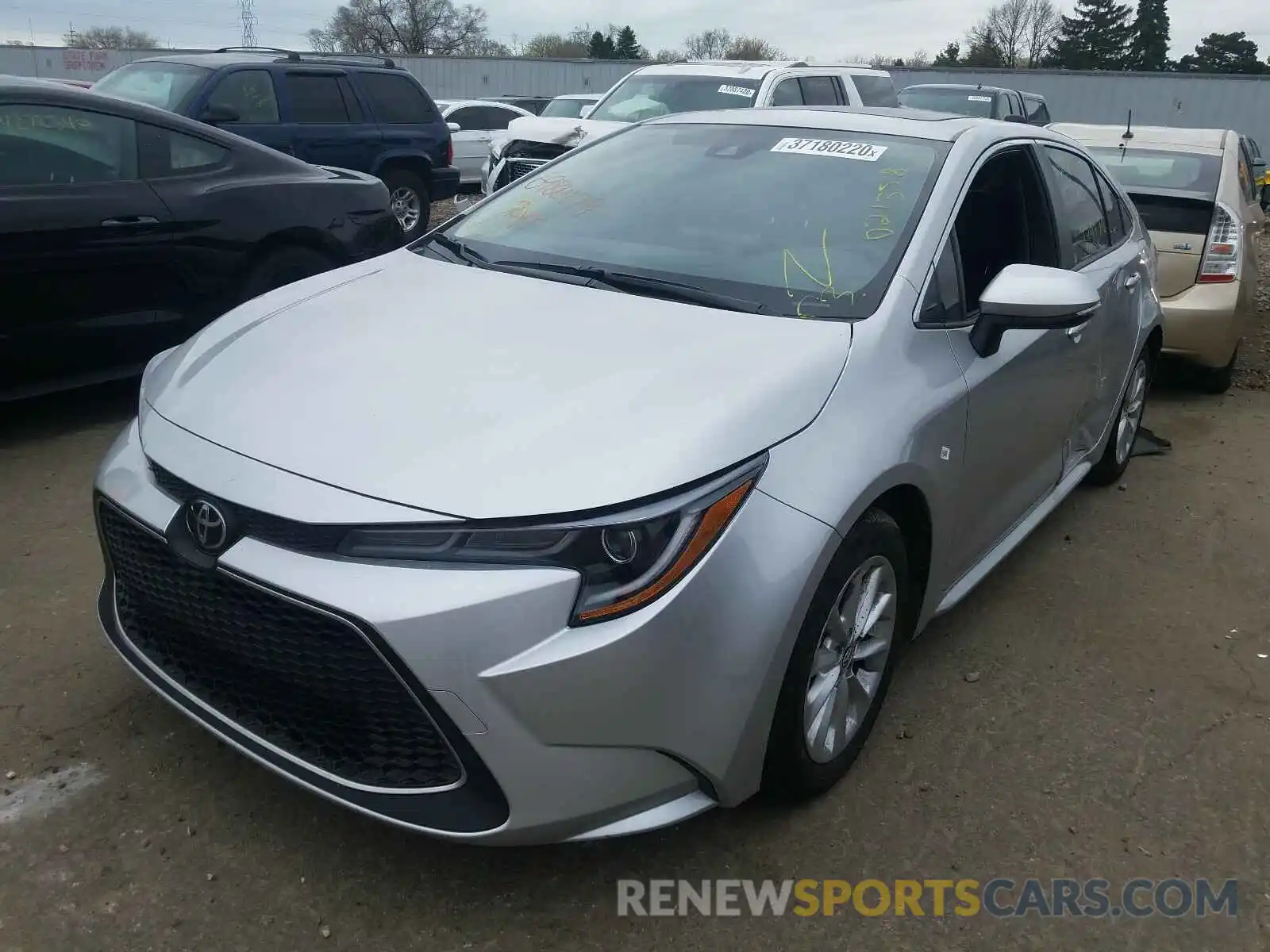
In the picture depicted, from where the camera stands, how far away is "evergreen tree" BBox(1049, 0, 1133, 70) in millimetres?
65812

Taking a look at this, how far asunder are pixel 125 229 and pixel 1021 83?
119ft

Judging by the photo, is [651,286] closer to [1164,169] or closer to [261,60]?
[1164,169]

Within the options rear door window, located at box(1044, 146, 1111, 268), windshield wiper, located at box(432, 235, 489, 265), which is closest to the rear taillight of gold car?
rear door window, located at box(1044, 146, 1111, 268)

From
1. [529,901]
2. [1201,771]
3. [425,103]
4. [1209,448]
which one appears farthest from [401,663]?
[425,103]

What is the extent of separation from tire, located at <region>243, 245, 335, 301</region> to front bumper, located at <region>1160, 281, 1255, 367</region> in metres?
4.67

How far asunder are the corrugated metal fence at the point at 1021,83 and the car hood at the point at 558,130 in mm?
27727

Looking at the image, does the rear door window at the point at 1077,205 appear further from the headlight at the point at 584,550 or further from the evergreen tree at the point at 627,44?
the evergreen tree at the point at 627,44

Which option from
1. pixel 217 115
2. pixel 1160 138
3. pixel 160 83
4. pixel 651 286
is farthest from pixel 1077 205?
pixel 160 83

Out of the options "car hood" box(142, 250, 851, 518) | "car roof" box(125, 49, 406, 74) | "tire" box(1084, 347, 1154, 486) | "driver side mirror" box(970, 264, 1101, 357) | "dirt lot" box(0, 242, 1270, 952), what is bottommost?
"dirt lot" box(0, 242, 1270, 952)

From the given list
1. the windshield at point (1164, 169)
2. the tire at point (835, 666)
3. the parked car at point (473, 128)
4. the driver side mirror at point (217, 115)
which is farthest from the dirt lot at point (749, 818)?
the parked car at point (473, 128)

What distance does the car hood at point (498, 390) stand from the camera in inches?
82.4

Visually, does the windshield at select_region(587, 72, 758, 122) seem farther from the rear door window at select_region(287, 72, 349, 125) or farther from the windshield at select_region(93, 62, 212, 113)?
the windshield at select_region(93, 62, 212, 113)

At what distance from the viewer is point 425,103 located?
11266 mm

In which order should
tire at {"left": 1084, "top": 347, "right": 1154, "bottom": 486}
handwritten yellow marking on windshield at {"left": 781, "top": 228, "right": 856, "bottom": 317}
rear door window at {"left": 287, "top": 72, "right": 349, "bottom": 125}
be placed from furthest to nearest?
rear door window at {"left": 287, "top": 72, "right": 349, "bottom": 125} → tire at {"left": 1084, "top": 347, "right": 1154, "bottom": 486} → handwritten yellow marking on windshield at {"left": 781, "top": 228, "right": 856, "bottom": 317}
